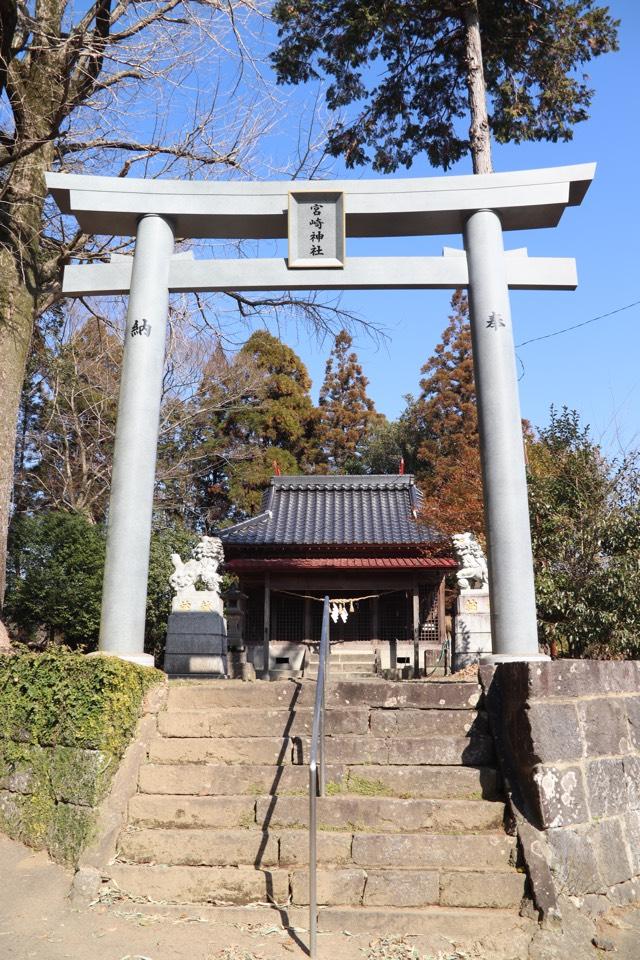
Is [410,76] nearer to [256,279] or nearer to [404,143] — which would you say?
[404,143]

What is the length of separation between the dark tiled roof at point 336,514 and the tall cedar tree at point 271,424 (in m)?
5.37

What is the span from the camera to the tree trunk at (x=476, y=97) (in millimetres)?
9102

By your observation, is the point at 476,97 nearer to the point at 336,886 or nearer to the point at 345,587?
the point at 336,886

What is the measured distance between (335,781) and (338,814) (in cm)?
25

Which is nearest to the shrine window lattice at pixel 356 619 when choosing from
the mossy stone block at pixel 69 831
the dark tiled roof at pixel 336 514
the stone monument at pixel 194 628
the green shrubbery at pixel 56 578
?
the dark tiled roof at pixel 336 514

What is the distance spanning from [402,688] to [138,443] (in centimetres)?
274

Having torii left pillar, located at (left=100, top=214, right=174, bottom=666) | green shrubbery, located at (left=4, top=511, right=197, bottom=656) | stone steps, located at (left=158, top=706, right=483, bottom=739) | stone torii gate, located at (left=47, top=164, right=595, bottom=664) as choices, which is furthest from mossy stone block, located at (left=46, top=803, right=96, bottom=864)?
green shrubbery, located at (left=4, top=511, right=197, bottom=656)

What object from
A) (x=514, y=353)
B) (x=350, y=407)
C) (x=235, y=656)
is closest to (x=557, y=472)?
(x=514, y=353)

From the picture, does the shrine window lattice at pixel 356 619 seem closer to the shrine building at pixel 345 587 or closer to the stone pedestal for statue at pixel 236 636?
the shrine building at pixel 345 587

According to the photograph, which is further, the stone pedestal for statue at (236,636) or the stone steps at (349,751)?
the stone pedestal for statue at (236,636)

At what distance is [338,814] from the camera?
13.6 ft

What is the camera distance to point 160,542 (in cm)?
1564

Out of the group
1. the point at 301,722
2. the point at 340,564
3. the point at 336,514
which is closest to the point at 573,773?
the point at 301,722

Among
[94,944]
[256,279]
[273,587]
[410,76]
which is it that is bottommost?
[94,944]
